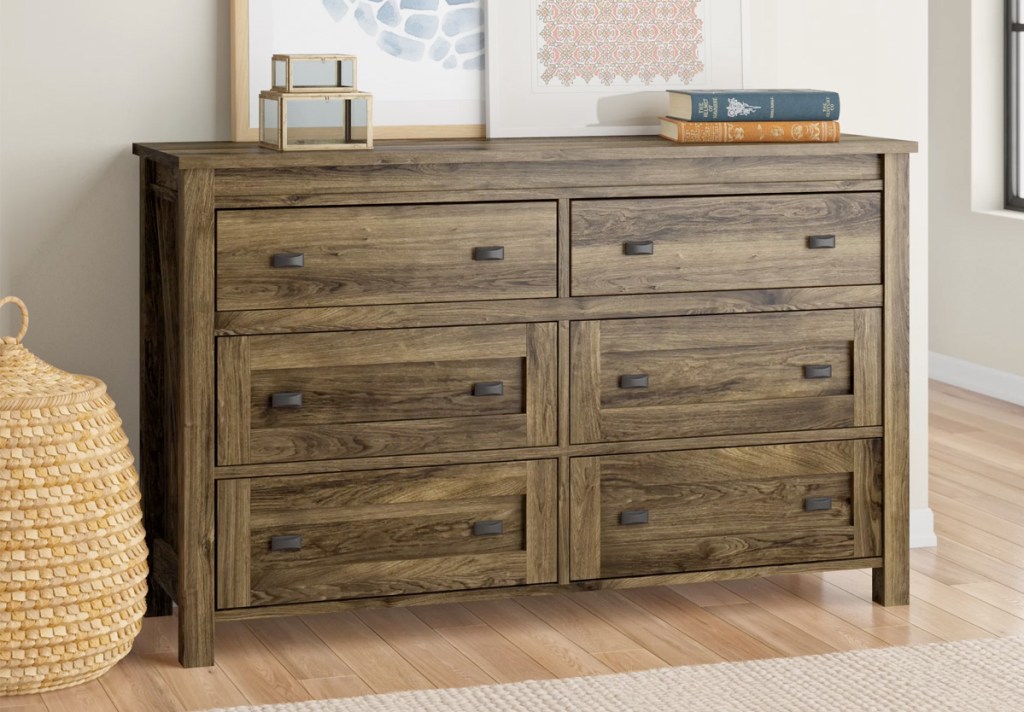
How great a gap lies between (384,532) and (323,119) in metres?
0.78

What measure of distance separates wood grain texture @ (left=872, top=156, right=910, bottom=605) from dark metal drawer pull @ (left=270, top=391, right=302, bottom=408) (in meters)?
1.16

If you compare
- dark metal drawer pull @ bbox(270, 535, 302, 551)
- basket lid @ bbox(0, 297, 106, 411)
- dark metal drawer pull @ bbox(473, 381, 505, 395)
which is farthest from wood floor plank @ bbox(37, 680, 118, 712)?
dark metal drawer pull @ bbox(473, 381, 505, 395)

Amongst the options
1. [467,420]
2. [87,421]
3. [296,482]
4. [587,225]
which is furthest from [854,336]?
[87,421]

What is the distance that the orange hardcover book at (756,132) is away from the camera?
9.84ft

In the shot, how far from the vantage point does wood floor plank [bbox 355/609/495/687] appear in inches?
106

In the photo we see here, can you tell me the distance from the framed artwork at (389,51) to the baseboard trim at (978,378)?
2763 mm

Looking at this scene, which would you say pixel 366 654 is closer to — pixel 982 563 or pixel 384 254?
pixel 384 254

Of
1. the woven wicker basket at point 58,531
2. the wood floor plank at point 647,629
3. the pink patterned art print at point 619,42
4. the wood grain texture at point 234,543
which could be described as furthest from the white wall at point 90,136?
the wood floor plank at point 647,629

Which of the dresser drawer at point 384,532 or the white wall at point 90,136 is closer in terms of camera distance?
the dresser drawer at point 384,532

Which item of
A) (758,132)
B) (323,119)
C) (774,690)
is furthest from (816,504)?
(323,119)

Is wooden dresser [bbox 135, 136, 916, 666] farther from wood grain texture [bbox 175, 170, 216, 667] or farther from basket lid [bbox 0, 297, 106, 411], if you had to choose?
basket lid [bbox 0, 297, 106, 411]

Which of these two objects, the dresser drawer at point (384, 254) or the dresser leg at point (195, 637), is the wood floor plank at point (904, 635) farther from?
the dresser leg at point (195, 637)

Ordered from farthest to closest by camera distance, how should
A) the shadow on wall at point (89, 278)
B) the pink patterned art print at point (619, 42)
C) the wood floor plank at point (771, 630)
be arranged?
the pink patterned art print at point (619, 42) → the shadow on wall at point (89, 278) → the wood floor plank at point (771, 630)

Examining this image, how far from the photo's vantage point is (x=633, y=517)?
2.94 metres
